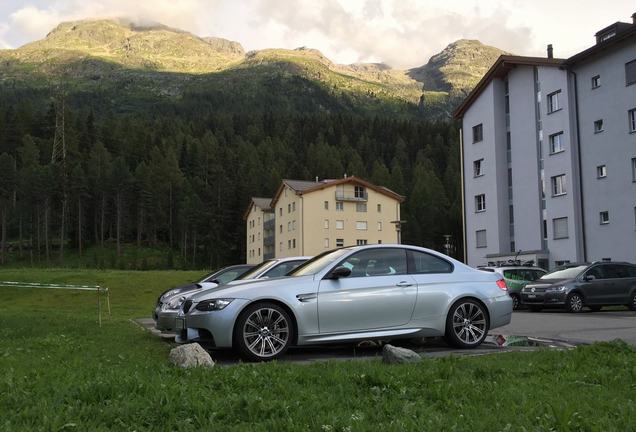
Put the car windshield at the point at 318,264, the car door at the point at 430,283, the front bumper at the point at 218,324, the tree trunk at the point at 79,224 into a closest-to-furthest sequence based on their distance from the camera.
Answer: the front bumper at the point at 218,324 → the car windshield at the point at 318,264 → the car door at the point at 430,283 → the tree trunk at the point at 79,224

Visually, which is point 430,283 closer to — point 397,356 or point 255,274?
point 397,356

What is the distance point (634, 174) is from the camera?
36219mm

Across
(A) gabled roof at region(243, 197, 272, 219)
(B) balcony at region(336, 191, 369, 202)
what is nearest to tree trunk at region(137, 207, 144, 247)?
(A) gabled roof at region(243, 197, 272, 219)

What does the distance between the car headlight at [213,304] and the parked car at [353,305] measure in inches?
0.5

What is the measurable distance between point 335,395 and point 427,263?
4.82 m

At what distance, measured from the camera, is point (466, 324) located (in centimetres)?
966

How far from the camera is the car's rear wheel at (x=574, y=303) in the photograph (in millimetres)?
20703

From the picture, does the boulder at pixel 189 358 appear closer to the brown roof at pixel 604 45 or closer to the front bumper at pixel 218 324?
the front bumper at pixel 218 324

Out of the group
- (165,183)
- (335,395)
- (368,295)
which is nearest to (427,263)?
(368,295)

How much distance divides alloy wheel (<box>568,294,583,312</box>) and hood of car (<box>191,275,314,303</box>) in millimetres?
14678

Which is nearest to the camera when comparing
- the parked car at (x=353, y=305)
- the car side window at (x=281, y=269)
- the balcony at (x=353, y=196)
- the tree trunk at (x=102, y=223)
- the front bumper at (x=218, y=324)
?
the front bumper at (x=218, y=324)

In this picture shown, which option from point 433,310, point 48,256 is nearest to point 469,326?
point 433,310

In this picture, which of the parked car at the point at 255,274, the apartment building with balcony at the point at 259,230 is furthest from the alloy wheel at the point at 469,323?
the apartment building with balcony at the point at 259,230

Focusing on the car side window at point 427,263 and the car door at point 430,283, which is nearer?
the car door at point 430,283
